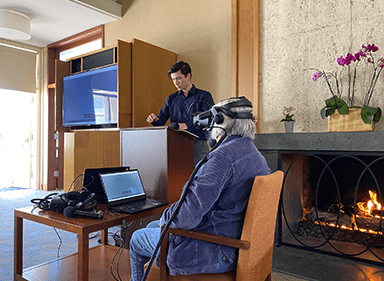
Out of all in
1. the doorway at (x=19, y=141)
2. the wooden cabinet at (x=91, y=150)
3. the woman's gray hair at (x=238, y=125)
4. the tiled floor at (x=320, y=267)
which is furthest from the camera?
the doorway at (x=19, y=141)

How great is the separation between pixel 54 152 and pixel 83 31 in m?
2.42

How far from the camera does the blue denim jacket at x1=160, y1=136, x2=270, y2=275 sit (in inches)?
49.4

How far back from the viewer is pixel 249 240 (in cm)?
124

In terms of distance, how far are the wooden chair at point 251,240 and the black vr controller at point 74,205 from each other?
0.48 meters

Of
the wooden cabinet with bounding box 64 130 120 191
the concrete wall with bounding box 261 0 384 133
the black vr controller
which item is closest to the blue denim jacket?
the black vr controller

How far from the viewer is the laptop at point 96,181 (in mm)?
1953

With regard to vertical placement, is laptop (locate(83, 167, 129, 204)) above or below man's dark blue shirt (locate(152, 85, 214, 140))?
below

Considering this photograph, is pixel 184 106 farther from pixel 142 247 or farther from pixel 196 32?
pixel 142 247

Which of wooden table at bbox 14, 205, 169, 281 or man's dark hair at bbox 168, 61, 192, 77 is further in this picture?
man's dark hair at bbox 168, 61, 192, 77

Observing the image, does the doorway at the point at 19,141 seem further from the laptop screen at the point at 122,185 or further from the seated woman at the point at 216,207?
the seated woman at the point at 216,207

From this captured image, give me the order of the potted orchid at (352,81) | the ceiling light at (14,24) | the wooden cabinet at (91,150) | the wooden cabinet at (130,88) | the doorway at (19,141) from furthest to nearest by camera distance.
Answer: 1. the doorway at (19,141)
2. the ceiling light at (14,24)
3. the wooden cabinet at (91,150)
4. the wooden cabinet at (130,88)
5. the potted orchid at (352,81)

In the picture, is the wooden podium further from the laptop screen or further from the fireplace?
the fireplace

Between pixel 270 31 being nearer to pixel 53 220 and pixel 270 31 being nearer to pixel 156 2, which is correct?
pixel 156 2

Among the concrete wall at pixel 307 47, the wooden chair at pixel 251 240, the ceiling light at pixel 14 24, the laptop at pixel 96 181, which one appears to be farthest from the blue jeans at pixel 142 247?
the ceiling light at pixel 14 24
